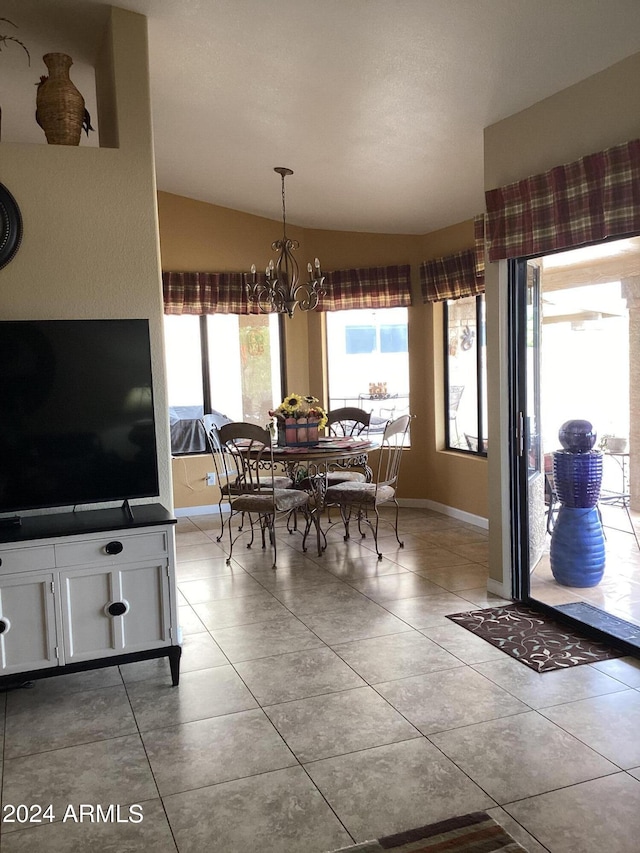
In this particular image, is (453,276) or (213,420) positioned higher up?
(453,276)

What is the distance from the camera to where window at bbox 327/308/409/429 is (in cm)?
709

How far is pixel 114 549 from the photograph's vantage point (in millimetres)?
3162

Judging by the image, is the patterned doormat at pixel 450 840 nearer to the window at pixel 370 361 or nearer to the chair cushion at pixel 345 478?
the chair cushion at pixel 345 478

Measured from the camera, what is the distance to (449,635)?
3.79 m

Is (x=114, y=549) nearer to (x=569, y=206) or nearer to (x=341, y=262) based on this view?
(x=569, y=206)

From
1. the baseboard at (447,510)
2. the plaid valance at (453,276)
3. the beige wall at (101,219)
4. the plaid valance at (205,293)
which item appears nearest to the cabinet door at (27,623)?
the beige wall at (101,219)

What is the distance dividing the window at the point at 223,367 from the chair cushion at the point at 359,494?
1.97m

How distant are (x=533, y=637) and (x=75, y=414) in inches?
98.8

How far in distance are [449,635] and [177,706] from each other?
1453mm

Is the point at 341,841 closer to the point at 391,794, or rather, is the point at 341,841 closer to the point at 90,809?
the point at 391,794

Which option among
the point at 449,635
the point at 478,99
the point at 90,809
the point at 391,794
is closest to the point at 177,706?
the point at 90,809

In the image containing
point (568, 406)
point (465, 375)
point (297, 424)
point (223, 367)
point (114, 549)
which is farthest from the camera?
point (223, 367)

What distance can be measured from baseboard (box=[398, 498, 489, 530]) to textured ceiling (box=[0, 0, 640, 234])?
260cm

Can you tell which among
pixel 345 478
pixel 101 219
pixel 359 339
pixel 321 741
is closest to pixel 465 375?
pixel 359 339
